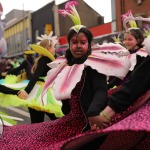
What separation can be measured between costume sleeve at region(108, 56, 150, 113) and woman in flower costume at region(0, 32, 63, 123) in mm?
2369

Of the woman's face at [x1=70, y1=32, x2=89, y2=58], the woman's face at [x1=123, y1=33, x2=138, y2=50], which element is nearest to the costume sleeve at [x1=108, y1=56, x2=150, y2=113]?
the woman's face at [x1=70, y1=32, x2=89, y2=58]

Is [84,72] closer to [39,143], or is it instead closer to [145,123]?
[39,143]

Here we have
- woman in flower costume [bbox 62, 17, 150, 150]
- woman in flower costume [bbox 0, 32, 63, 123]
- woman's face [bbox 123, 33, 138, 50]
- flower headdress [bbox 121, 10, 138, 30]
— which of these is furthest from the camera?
woman in flower costume [bbox 0, 32, 63, 123]

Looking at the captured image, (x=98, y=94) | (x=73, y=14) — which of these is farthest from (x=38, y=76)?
(x=98, y=94)

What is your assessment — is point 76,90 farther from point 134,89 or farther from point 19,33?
point 19,33

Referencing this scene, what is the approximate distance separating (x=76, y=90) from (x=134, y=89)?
1.93ft

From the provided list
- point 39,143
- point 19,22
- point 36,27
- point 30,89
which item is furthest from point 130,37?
point 19,22

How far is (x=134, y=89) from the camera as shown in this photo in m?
1.80

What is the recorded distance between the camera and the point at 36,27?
37031 mm

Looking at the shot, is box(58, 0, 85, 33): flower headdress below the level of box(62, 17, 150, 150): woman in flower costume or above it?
above

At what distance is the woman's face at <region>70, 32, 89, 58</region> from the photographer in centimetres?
245

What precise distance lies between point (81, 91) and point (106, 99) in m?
0.22

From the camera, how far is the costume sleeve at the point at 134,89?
1800 mm

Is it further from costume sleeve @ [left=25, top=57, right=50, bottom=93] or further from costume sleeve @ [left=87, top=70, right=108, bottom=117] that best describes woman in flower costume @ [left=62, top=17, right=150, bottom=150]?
costume sleeve @ [left=25, top=57, right=50, bottom=93]
